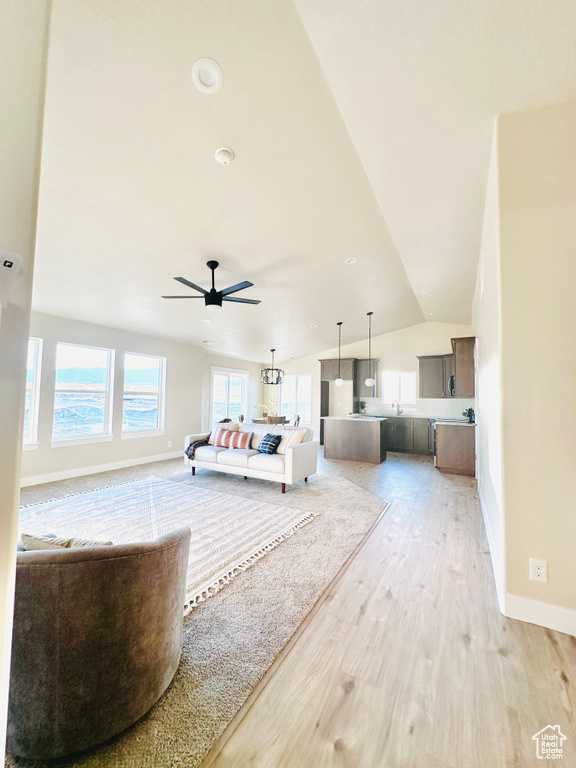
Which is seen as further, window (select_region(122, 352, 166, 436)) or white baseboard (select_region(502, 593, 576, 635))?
window (select_region(122, 352, 166, 436))

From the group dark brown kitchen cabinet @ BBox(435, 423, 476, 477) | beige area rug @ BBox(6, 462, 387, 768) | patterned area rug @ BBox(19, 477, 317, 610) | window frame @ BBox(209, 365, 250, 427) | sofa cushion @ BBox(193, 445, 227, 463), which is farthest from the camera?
window frame @ BBox(209, 365, 250, 427)

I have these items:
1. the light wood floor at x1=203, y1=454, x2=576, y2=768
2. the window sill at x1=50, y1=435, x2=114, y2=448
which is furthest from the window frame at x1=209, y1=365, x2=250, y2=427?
the light wood floor at x1=203, y1=454, x2=576, y2=768

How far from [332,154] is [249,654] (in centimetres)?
344

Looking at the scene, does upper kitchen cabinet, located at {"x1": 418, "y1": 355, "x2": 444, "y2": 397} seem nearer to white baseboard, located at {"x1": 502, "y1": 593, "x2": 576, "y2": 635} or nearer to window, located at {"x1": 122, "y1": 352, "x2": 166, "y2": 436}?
white baseboard, located at {"x1": 502, "y1": 593, "x2": 576, "y2": 635}

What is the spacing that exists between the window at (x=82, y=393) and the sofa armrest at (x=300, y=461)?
3.44 meters

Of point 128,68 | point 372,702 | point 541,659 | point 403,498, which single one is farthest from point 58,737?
point 403,498

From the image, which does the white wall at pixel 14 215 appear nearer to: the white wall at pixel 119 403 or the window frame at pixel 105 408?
the white wall at pixel 119 403

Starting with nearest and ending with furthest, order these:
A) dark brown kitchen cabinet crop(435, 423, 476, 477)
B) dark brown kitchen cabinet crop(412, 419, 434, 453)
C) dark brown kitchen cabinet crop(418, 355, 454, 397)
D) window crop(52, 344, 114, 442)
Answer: window crop(52, 344, 114, 442) < dark brown kitchen cabinet crop(435, 423, 476, 477) < dark brown kitchen cabinet crop(418, 355, 454, 397) < dark brown kitchen cabinet crop(412, 419, 434, 453)

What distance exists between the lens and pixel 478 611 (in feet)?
6.31

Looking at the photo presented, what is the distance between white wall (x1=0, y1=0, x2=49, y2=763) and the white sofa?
370 cm

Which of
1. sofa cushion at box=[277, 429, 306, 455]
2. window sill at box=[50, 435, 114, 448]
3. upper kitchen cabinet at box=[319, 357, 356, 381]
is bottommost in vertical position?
window sill at box=[50, 435, 114, 448]

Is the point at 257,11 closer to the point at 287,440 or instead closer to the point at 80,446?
the point at 287,440

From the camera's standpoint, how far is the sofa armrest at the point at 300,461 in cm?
435

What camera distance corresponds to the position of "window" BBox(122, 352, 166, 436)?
587 cm
